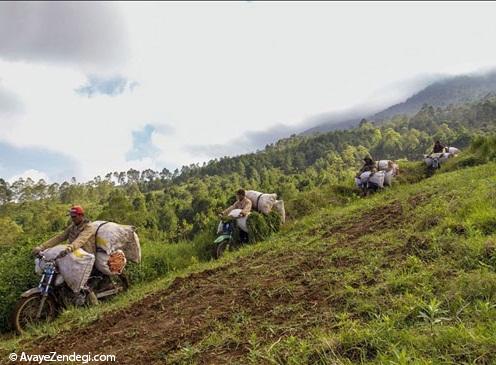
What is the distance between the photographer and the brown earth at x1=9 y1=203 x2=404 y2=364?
3.39m

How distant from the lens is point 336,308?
343cm

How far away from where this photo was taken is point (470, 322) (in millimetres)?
Result: 2643

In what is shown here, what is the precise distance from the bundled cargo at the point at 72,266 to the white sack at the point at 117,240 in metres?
0.55

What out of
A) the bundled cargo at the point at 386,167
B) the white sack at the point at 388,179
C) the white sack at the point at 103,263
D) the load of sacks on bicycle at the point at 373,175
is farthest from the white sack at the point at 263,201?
the bundled cargo at the point at 386,167

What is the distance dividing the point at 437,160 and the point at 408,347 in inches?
670

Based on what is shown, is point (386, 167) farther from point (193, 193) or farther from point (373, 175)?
point (193, 193)

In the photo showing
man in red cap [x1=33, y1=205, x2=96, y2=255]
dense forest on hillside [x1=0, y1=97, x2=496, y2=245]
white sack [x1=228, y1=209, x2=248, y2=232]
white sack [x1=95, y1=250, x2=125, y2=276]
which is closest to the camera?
man in red cap [x1=33, y1=205, x2=96, y2=255]

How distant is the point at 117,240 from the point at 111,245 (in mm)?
158

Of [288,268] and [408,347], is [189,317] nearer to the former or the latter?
[288,268]

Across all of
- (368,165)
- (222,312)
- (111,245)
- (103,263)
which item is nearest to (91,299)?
(103,263)

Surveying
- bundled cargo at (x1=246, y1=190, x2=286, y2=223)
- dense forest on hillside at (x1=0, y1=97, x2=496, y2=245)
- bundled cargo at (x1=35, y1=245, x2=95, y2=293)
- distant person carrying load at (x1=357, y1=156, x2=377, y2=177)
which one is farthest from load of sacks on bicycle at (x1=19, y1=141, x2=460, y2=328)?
dense forest on hillside at (x1=0, y1=97, x2=496, y2=245)

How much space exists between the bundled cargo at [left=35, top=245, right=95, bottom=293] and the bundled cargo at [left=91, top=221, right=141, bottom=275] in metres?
0.51

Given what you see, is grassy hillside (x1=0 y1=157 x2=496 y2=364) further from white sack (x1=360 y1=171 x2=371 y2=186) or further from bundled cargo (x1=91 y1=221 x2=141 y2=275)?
white sack (x1=360 y1=171 x2=371 y2=186)

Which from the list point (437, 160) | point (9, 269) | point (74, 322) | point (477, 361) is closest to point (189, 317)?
point (74, 322)
